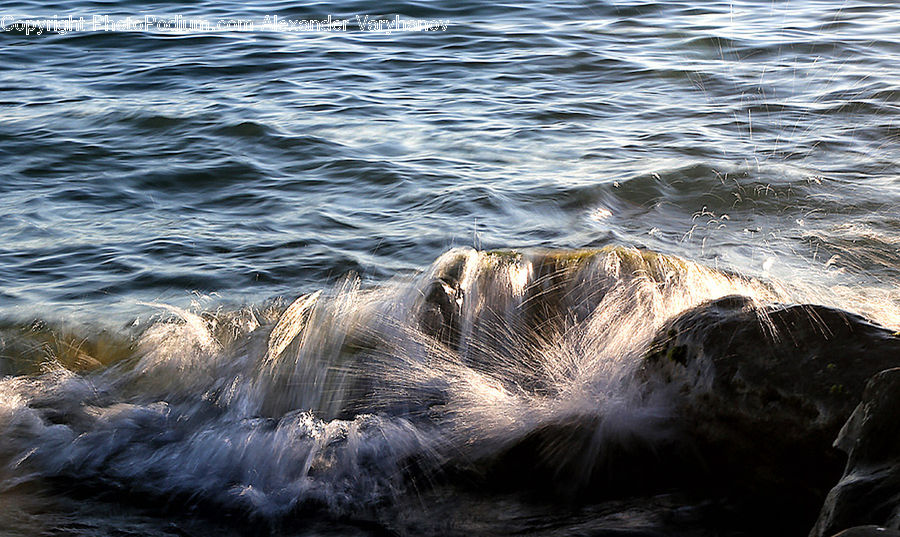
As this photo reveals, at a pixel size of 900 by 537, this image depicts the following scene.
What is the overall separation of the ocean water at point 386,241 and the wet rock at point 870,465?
53 cm

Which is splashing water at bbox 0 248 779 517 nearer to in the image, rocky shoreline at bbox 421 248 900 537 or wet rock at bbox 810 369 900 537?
rocky shoreline at bbox 421 248 900 537

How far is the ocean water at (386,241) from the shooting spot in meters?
3.22

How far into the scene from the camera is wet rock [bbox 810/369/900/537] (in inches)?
86.1

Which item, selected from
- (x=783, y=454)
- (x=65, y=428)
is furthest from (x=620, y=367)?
(x=65, y=428)

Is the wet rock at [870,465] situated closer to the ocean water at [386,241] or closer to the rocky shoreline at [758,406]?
the rocky shoreline at [758,406]

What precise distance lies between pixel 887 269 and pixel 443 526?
2870 mm

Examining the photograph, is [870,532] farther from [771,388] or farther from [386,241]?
[386,241]

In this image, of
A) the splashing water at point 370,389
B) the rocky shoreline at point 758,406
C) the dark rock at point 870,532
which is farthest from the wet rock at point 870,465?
the splashing water at point 370,389

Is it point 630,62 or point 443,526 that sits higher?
point 630,62

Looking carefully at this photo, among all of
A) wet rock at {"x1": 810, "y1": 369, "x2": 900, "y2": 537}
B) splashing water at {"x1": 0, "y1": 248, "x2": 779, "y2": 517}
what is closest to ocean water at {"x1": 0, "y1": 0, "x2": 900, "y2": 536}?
splashing water at {"x1": 0, "y1": 248, "x2": 779, "y2": 517}

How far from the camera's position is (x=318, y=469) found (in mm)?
3252

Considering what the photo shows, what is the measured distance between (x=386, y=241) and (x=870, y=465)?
3642mm

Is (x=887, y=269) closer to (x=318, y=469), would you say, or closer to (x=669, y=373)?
(x=669, y=373)

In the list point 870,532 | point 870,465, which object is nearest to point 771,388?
point 870,465
